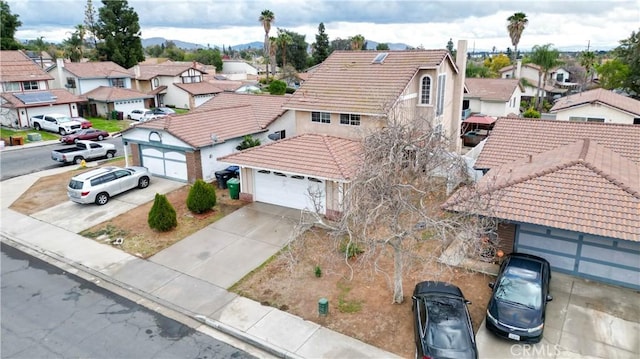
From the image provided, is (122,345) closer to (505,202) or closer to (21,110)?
(505,202)

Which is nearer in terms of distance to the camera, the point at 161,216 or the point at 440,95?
→ the point at 161,216

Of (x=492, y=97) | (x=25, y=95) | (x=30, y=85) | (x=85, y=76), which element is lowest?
(x=492, y=97)

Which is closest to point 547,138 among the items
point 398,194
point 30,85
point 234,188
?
point 398,194

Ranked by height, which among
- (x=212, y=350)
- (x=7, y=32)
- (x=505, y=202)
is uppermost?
(x=7, y=32)

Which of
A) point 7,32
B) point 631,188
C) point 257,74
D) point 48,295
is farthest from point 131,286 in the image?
point 257,74

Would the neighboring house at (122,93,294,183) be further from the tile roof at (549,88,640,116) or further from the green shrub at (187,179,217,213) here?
the tile roof at (549,88,640,116)

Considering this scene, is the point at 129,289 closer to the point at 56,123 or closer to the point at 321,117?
the point at 321,117

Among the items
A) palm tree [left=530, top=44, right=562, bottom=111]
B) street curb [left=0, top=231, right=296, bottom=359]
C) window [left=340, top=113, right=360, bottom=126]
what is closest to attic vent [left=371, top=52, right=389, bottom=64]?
window [left=340, top=113, right=360, bottom=126]
